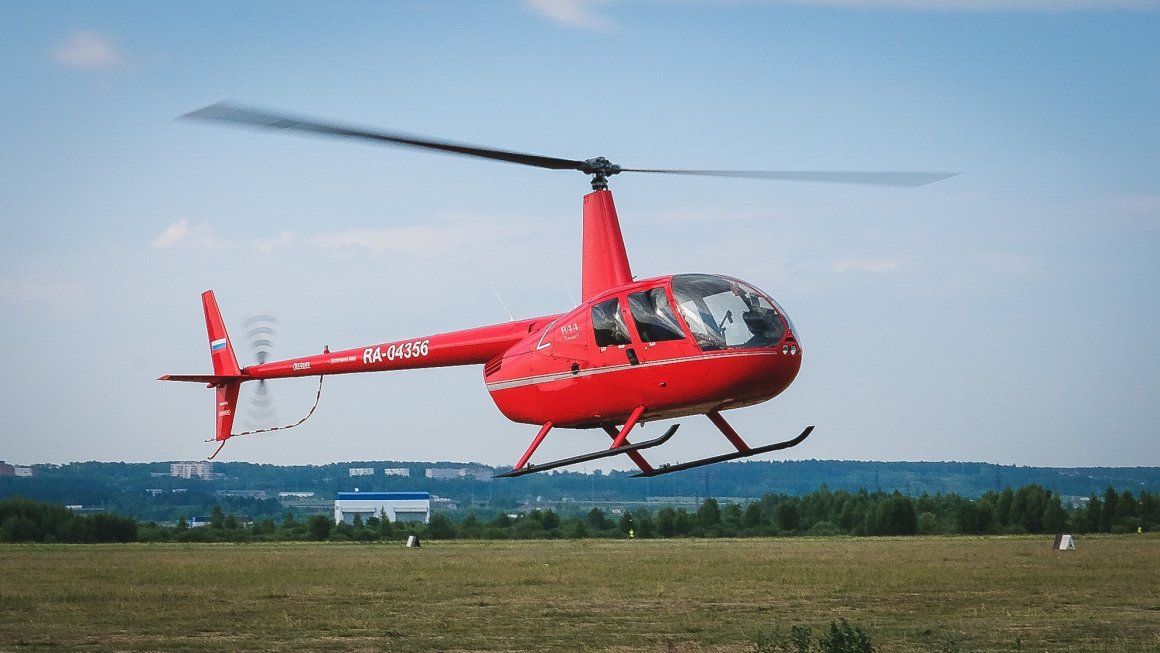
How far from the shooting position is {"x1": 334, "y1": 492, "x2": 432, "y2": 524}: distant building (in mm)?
114750

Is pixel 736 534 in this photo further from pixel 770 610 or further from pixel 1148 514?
pixel 770 610

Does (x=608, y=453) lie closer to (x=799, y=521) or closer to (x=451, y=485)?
(x=799, y=521)

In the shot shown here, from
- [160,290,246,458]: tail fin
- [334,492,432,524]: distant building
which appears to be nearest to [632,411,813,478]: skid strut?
[160,290,246,458]: tail fin

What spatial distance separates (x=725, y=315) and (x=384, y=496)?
10527 cm

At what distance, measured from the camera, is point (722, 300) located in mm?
18641

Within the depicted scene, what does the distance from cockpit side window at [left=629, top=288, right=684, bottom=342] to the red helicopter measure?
14 mm

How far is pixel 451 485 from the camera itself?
428 feet

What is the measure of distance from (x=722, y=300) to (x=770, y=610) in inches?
816

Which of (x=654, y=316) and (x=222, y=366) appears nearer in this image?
(x=654, y=316)

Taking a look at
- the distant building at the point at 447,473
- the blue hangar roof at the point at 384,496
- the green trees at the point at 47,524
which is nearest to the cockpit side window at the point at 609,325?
the green trees at the point at 47,524

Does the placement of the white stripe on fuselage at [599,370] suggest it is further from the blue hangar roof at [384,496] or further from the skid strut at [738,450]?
the blue hangar roof at [384,496]

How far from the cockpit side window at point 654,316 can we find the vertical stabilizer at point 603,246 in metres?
2.35

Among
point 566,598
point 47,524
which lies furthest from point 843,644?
point 47,524

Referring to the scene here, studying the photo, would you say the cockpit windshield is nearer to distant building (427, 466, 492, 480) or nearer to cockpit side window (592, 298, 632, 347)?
cockpit side window (592, 298, 632, 347)
